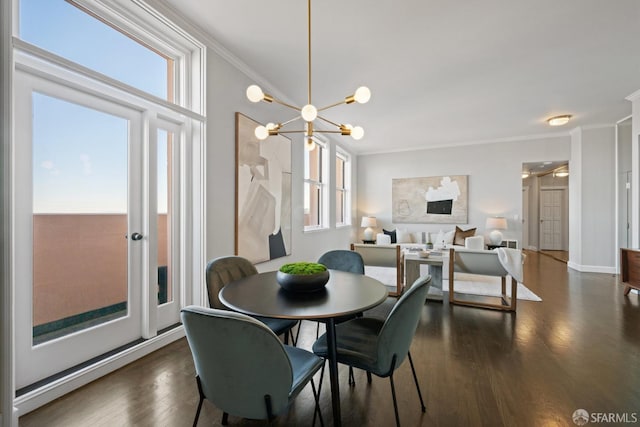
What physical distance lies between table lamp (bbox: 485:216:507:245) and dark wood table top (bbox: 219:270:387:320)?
4.95 metres

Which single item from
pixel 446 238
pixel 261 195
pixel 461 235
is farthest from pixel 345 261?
pixel 461 235

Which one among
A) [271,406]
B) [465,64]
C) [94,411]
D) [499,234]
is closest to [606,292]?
[499,234]

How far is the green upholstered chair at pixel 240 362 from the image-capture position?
1.01 m

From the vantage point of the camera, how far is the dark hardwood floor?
161 cm

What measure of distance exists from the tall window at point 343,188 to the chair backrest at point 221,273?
15.1 ft

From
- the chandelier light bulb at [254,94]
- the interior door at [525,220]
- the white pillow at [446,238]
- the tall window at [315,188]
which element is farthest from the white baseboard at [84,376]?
the interior door at [525,220]

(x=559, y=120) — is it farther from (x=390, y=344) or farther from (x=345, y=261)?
(x=390, y=344)

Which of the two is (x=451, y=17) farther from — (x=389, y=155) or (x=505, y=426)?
(x=389, y=155)

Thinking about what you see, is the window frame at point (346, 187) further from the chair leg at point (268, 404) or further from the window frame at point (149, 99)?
the chair leg at point (268, 404)

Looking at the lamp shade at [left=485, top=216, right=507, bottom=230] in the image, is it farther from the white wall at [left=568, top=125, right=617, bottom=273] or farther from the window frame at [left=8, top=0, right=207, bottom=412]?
the window frame at [left=8, top=0, right=207, bottom=412]

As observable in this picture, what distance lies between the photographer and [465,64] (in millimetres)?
3104

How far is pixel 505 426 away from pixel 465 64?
3273 millimetres

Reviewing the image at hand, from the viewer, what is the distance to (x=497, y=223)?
230 inches

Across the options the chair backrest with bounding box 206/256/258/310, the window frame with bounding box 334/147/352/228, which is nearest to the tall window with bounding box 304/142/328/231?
the window frame with bounding box 334/147/352/228
